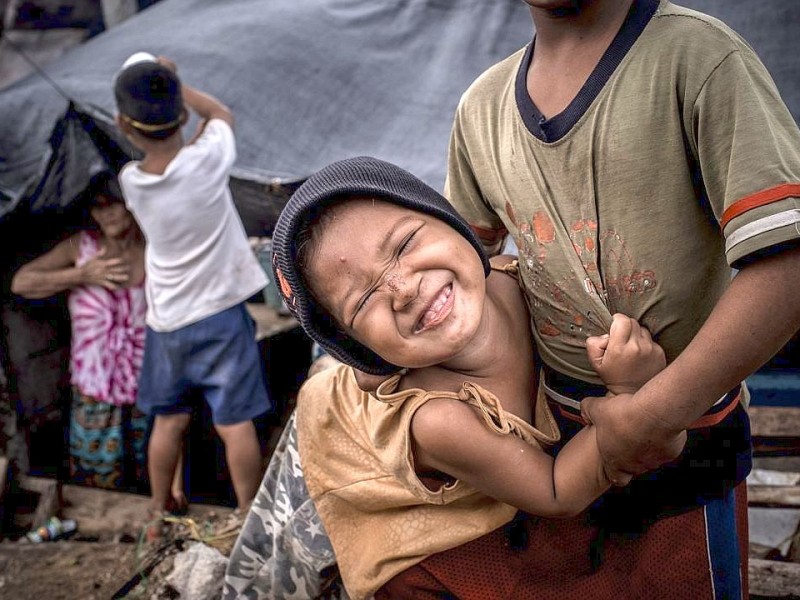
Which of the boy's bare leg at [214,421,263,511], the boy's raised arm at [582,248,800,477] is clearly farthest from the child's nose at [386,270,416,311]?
the boy's bare leg at [214,421,263,511]

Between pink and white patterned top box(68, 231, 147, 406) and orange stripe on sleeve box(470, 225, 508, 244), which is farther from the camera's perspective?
pink and white patterned top box(68, 231, 147, 406)

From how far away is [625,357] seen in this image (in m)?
1.04

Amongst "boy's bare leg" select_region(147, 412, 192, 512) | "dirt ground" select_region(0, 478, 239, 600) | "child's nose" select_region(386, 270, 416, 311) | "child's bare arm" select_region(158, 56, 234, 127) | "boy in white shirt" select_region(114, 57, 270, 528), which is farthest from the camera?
"boy's bare leg" select_region(147, 412, 192, 512)

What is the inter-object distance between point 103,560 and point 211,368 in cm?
85

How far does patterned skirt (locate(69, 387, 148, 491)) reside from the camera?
11.6ft

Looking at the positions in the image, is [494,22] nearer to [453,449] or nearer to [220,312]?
[220,312]

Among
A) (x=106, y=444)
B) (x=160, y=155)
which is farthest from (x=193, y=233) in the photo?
(x=106, y=444)

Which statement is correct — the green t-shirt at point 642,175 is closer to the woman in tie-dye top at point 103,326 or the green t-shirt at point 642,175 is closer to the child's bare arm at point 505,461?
the child's bare arm at point 505,461

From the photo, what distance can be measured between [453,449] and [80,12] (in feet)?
20.1

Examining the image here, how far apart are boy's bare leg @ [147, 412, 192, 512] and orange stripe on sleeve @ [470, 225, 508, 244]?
216cm

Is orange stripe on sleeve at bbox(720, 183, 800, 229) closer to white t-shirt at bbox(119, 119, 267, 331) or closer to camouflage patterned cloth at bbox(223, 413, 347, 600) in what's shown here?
camouflage patterned cloth at bbox(223, 413, 347, 600)

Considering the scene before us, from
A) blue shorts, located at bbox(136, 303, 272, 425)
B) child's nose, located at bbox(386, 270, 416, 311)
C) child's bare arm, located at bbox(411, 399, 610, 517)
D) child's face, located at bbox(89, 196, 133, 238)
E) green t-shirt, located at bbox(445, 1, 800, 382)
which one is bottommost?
blue shorts, located at bbox(136, 303, 272, 425)

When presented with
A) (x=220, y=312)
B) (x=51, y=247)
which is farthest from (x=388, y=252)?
(x=51, y=247)

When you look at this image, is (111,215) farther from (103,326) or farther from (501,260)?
(501,260)
